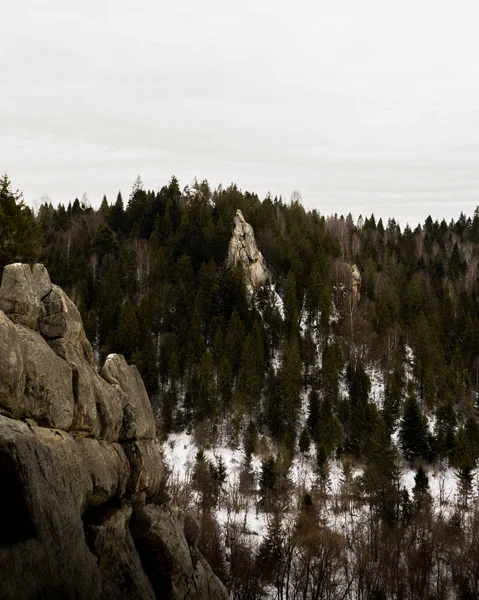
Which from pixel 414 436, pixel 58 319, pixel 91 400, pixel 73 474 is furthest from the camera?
pixel 414 436

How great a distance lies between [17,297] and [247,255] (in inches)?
3717

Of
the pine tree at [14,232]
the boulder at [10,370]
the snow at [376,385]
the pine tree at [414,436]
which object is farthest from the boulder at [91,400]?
the snow at [376,385]

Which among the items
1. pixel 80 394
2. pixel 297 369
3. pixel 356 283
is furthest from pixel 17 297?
pixel 356 283

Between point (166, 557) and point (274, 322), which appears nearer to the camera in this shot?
point (166, 557)

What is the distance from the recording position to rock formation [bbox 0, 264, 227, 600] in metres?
11.1

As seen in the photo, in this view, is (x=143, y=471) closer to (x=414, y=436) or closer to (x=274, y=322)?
(x=414, y=436)

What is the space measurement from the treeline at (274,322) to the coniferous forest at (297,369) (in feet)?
1.27

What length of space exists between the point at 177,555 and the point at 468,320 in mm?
94382

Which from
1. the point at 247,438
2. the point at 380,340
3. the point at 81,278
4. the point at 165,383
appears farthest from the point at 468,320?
the point at 81,278

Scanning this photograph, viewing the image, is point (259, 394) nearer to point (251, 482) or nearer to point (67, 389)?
point (251, 482)

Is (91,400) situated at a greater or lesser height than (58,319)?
lesser

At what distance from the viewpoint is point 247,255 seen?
109062mm

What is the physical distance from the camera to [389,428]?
241ft

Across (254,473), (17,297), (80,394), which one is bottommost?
(254,473)
